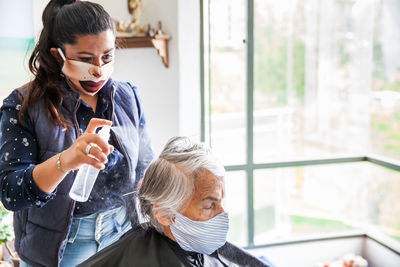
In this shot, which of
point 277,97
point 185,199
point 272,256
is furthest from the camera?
point 277,97

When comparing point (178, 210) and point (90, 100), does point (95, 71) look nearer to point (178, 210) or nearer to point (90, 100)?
point (90, 100)

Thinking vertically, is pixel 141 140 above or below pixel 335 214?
above

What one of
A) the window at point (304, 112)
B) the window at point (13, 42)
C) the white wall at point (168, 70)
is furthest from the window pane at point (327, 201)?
the window at point (13, 42)

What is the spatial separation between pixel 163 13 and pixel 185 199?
5.70ft

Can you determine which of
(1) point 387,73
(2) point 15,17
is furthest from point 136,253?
(1) point 387,73

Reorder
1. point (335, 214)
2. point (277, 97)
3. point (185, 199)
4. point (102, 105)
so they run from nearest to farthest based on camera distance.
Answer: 1. point (185, 199)
2. point (102, 105)
3. point (335, 214)
4. point (277, 97)

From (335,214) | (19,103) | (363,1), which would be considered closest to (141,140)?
(19,103)

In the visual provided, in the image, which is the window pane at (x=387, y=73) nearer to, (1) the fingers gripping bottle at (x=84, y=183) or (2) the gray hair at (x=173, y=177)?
(2) the gray hair at (x=173, y=177)

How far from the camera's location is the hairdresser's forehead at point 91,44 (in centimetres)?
130

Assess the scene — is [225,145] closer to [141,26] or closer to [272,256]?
[272,256]

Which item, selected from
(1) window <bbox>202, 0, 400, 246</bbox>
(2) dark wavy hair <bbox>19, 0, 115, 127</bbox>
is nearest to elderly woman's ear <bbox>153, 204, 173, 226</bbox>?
(2) dark wavy hair <bbox>19, 0, 115, 127</bbox>

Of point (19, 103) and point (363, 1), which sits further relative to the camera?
point (363, 1)

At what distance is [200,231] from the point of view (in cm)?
137

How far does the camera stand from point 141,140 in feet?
5.22
